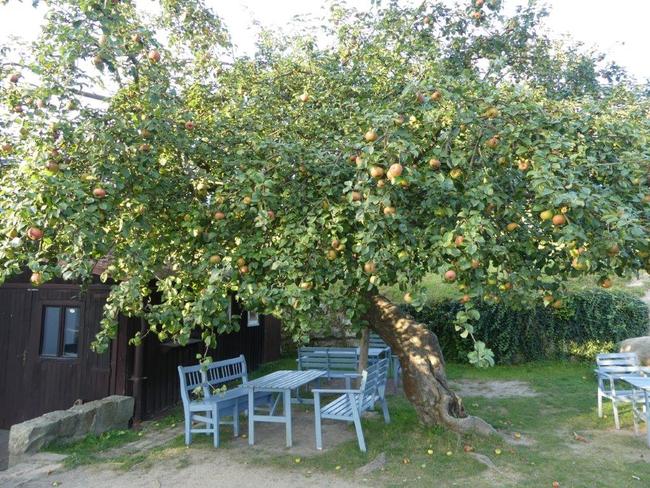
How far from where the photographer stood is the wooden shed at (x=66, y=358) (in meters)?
7.70

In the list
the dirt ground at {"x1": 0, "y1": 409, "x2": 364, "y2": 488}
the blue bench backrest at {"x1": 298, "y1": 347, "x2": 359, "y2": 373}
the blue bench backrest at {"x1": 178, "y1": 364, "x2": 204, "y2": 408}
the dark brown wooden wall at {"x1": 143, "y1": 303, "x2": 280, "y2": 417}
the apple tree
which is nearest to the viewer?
the apple tree

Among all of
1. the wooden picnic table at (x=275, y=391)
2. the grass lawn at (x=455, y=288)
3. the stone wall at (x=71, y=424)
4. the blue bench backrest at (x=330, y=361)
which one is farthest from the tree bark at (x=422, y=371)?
the grass lawn at (x=455, y=288)

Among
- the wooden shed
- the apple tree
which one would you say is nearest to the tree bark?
the apple tree

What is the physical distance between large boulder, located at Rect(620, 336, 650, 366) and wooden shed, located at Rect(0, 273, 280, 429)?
29.1 feet

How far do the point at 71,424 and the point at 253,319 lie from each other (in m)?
6.08

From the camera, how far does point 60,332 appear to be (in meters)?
8.14

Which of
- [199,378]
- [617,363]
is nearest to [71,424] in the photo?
[199,378]

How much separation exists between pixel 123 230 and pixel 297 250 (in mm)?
1559

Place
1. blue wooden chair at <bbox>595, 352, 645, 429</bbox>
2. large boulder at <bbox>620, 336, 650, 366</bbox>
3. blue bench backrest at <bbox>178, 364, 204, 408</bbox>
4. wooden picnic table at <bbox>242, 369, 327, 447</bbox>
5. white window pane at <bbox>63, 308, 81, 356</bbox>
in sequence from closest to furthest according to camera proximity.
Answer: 1. wooden picnic table at <bbox>242, 369, 327, 447</bbox>
2. blue bench backrest at <bbox>178, 364, 204, 408</bbox>
3. blue wooden chair at <bbox>595, 352, 645, 429</bbox>
4. white window pane at <bbox>63, 308, 81, 356</bbox>
5. large boulder at <bbox>620, 336, 650, 366</bbox>

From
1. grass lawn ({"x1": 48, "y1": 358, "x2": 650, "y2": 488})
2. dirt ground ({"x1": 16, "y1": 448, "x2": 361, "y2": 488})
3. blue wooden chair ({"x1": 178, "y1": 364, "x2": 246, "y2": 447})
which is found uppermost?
blue wooden chair ({"x1": 178, "y1": 364, "x2": 246, "y2": 447})

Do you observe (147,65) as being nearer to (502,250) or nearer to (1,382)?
(502,250)

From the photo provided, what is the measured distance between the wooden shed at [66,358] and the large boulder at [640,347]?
888 centimetres

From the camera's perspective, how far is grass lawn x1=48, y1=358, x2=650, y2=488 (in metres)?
5.02

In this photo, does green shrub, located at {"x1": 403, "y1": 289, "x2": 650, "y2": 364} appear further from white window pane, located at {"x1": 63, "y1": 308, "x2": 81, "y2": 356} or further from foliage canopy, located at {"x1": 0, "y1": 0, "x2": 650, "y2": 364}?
white window pane, located at {"x1": 63, "y1": 308, "x2": 81, "y2": 356}
